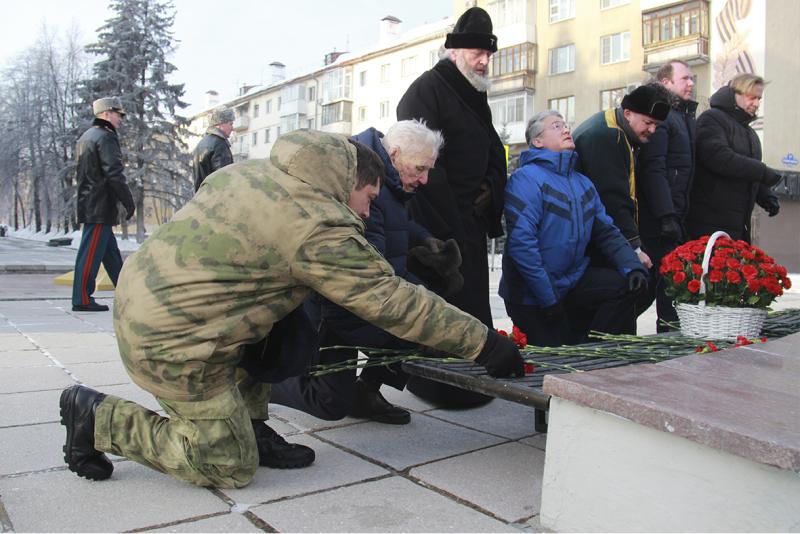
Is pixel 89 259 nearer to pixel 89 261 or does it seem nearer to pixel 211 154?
pixel 89 261

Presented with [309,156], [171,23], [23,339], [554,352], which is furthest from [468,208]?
[171,23]

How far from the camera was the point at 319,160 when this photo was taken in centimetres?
244

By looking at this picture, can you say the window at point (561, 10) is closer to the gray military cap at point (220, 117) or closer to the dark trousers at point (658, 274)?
the gray military cap at point (220, 117)

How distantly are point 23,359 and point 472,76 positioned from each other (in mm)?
3292

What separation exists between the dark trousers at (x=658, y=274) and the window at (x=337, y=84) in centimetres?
4877

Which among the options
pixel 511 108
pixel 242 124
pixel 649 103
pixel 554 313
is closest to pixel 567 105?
pixel 511 108

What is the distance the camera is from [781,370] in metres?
2.55

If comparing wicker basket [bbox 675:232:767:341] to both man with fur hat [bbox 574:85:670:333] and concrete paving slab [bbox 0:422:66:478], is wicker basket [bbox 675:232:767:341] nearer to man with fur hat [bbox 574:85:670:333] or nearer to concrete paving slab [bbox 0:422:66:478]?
man with fur hat [bbox 574:85:670:333]

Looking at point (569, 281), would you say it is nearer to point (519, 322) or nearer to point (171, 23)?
point (519, 322)

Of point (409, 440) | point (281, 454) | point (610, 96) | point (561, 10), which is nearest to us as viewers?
point (281, 454)

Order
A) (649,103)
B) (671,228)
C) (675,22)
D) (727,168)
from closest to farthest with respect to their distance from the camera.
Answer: (649,103)
(671,228)
(727,168)
(675,22)

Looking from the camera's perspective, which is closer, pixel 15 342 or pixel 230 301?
pixel 230 301

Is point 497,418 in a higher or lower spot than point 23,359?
lower

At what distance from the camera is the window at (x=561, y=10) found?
3384 centimetres
